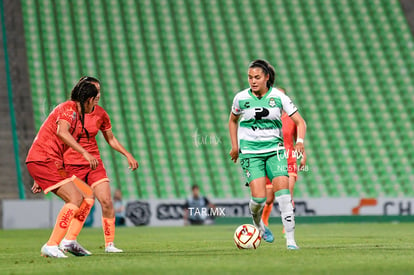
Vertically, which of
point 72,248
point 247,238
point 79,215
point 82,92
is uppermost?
point 82,92

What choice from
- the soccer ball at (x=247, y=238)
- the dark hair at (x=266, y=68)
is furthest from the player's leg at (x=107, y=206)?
the dark hair at (x=266, y=68)

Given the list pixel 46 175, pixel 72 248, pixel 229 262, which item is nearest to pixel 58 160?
pixel 46 175

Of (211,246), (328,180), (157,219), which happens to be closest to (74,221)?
(211,246)

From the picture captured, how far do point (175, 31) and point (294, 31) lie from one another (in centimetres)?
417

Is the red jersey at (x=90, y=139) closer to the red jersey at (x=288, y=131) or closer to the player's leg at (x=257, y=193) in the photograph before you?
the player's leg at (x=257, y=193)

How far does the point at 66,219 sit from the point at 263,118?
235 cm

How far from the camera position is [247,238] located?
901cm

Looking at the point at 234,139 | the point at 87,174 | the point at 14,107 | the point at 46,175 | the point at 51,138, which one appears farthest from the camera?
the point at 14,107

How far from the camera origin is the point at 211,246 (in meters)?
10.1

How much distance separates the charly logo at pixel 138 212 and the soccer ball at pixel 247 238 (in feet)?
35.5

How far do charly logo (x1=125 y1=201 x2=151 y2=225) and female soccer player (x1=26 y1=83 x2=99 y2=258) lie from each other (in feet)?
37.3

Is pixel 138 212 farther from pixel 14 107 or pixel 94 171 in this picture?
pixel 94 171

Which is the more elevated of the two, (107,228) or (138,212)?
(107,228)

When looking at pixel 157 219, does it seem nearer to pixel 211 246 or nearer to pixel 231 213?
pixel 231 213
